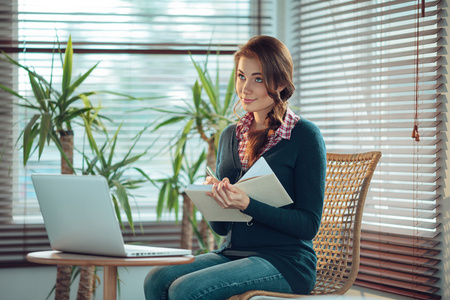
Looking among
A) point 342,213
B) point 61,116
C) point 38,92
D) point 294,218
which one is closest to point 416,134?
point 342,213

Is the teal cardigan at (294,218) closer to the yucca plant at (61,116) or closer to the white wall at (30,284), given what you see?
the yucca plant at (61,116)

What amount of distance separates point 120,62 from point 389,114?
5.20 ft

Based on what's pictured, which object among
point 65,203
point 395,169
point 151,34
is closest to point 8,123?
point 151,34

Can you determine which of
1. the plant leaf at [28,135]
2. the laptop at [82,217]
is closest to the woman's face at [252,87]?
the laptop at [82,217]

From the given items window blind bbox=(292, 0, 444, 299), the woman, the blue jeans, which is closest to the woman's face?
the woman

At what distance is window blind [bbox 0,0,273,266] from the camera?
3334 mm

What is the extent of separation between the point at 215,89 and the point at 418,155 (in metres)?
1.12

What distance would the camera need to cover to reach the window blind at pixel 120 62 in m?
3.33

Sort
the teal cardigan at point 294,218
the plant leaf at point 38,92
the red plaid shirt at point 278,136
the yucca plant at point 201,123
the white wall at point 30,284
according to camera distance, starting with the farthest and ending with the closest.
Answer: the white wall at point 30,284 → the yucca plant at point 201,123 → the plant leaf at point 38,92 → the red plaid shirt at point 278,136 → the teal cardigan at point 294,218

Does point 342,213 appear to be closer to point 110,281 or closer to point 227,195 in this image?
point 227,195

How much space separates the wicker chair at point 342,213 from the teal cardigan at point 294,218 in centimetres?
25

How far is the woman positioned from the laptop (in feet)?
0.76

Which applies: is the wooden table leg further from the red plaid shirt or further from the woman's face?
the woman's face

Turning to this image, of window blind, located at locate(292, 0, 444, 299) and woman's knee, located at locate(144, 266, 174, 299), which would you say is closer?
woman's knee, located at locate(144, 266, 174, 299)
